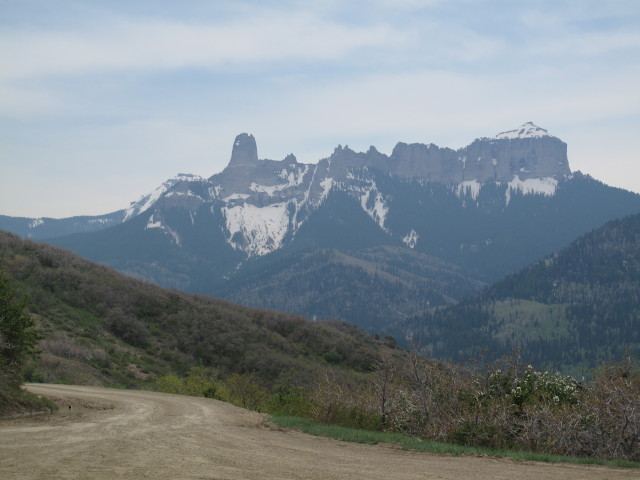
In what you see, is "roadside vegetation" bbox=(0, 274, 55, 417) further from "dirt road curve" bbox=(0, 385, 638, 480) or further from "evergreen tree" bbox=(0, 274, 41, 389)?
"dirt road curve" bbox=(0, 385, 638, 480)

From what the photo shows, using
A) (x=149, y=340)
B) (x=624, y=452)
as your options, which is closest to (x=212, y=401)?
(x=624, y=452)

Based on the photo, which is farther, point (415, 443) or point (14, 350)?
point (14, 350)

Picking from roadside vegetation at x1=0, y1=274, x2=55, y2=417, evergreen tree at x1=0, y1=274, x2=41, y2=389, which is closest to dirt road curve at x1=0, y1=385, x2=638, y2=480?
→ roadside vegetation at x1=0, y1=274, x2=55, y2=417

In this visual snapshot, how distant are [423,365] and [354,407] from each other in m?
3.51

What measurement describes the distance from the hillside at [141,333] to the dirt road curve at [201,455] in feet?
59.8

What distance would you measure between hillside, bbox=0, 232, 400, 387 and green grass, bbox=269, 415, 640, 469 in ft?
65.5

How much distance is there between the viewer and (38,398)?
2314cm

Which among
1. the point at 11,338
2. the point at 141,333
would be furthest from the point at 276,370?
the point at 11,338

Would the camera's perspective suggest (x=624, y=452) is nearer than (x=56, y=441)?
No

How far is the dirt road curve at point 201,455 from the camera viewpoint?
1378 cm

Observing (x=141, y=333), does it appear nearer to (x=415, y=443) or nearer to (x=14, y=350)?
(x=14, y=350)

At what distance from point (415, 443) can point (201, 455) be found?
7617 mm

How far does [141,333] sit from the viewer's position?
2219 inches

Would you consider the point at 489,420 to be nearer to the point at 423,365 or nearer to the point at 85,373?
the point at 423,365
